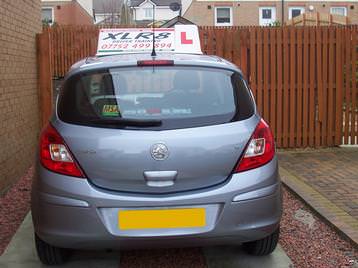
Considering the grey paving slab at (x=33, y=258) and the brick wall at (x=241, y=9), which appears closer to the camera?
the grey paving slab at (x=33, y=258)

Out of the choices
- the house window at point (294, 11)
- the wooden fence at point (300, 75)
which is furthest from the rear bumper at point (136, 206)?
the house window at point (294, 11)

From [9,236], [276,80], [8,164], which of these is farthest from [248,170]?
[276,80]

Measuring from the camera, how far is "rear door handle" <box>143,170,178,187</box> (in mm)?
3758

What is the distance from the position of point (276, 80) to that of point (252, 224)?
5.63m

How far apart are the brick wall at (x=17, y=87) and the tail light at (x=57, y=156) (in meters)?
2.61

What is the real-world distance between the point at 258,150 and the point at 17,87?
4290 mm

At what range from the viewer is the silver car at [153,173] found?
3748 mm

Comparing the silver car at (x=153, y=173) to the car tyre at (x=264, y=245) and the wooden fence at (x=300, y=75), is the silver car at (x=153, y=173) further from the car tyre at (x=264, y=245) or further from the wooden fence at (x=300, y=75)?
the wooden fence at (x=300, y=75)

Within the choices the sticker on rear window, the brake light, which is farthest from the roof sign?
the sticker on rear window

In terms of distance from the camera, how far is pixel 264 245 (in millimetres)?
4426

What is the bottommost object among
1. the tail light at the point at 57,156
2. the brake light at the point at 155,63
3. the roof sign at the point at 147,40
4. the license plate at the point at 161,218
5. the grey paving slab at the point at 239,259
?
the grey paving slab at the point at 239,259

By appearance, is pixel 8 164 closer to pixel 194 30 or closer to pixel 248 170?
pixel 194 30

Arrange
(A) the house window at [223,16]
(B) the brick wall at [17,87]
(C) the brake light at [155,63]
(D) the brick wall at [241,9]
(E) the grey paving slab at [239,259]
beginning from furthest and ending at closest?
(A) the house window at [223,16] < (D) the brick wall at [241,9] < (B) the brick wall at [17,87] < (E) the grey paving slab at [239,259] < (C) the brake light at [155,63]

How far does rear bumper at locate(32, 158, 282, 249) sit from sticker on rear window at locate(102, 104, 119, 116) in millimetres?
476
